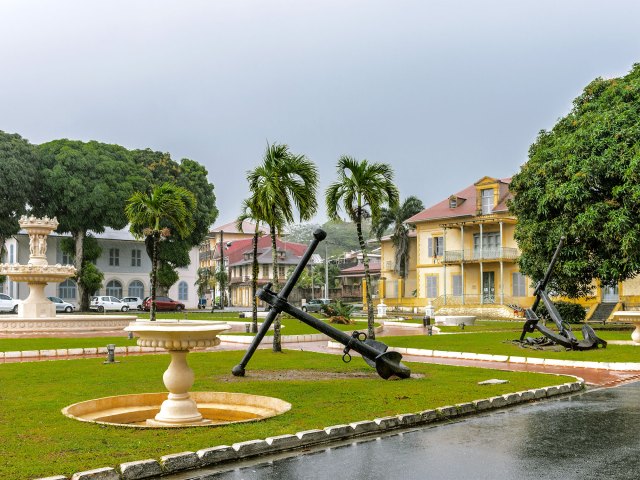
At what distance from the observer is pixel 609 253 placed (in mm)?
28156

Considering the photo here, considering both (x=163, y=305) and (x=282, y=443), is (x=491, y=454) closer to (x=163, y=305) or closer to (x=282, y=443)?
(x=282, y=443)

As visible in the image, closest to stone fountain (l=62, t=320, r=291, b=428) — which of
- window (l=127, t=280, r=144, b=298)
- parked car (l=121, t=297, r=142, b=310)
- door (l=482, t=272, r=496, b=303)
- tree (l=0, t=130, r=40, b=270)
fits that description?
tree (l=0, t=130, r=40, b=270)

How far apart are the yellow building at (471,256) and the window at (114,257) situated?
25.6 m

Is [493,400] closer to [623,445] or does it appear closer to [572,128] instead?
[623,445]

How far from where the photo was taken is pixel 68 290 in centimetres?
6003

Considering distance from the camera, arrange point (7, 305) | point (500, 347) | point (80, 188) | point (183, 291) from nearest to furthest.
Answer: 1. point (500, 347)
2. point (7, 305)
3. point (80, 188)
4. point (183, 291)

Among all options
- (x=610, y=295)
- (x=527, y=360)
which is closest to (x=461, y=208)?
(x=610, y=295)

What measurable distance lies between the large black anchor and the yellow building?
37.5 m

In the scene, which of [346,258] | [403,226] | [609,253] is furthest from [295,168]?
[346,258]

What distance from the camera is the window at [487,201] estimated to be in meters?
53.3

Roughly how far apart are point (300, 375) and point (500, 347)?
923 centimetres

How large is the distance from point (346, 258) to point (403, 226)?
113 ft

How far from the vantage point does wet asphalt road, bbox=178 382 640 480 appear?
22.4 ft

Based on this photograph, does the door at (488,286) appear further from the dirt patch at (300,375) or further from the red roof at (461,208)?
the dirt patch at (300,375)
